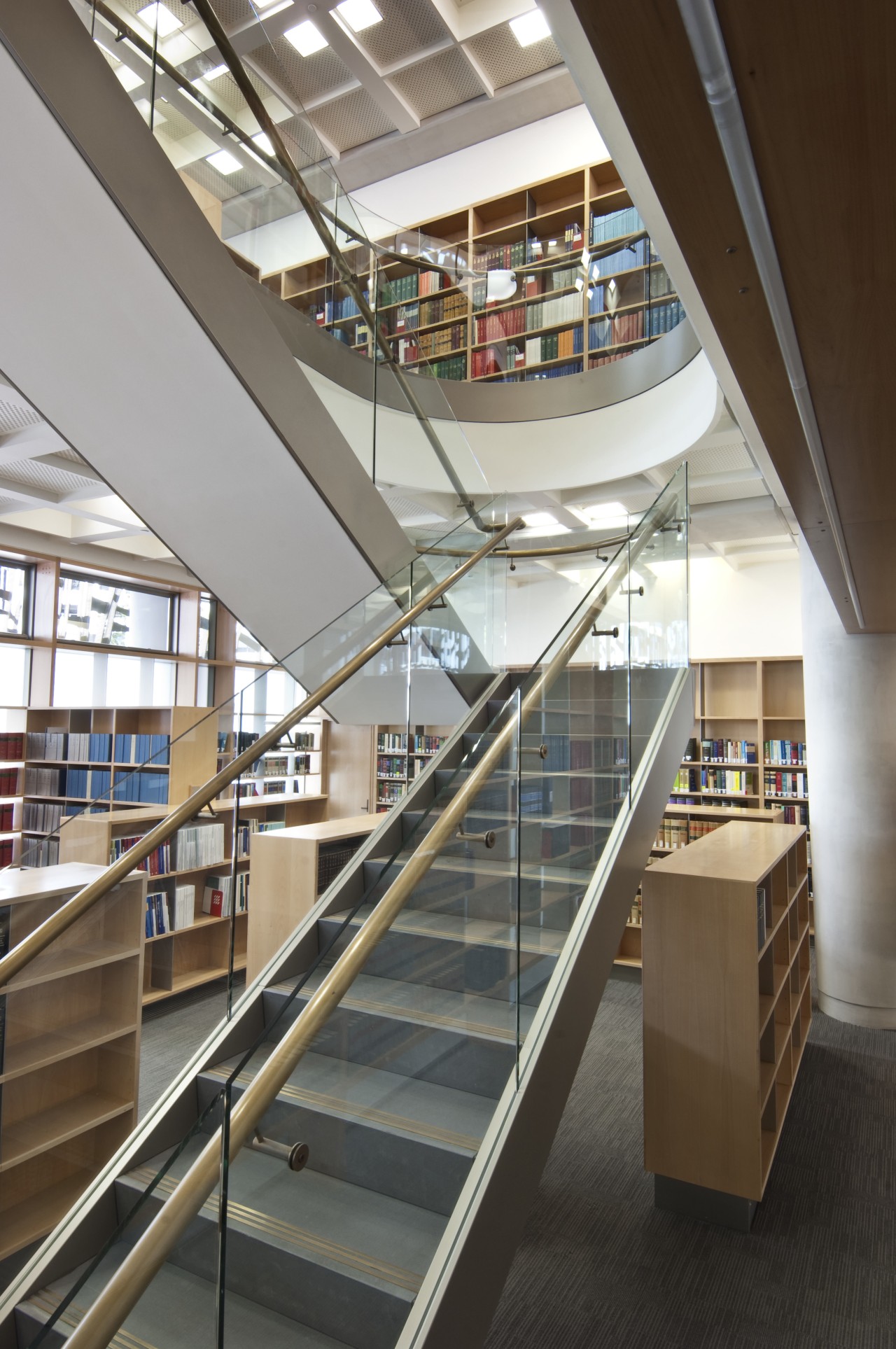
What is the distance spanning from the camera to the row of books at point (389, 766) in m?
8.53

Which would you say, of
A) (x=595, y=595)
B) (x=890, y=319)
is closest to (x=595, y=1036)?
(x=595, y=595)

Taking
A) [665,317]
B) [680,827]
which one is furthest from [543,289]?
[680,827]

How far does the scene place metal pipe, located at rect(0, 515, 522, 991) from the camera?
235 centimetres

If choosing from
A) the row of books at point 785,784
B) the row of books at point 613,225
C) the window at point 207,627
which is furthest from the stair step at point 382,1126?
the window at point 207,627


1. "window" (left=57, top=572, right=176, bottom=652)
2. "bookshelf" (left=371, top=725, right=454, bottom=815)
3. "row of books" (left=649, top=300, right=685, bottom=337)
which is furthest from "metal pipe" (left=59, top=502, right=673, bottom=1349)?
"window" (left=57, top=572, right=176, bottom=652)

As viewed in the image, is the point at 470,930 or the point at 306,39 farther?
the point at 306,39

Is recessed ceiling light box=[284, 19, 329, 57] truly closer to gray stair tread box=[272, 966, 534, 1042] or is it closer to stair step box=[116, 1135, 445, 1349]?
gray stair tread box=[272, 966, 534, 1042]

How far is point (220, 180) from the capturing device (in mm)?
3061

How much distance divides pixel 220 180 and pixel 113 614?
6.08 m

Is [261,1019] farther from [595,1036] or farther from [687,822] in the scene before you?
[687,822]

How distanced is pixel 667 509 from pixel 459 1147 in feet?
10.0

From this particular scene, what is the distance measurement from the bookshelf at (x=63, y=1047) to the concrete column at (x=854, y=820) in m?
4.50

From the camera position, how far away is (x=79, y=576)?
808cm

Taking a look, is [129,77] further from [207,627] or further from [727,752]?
[207,627]
